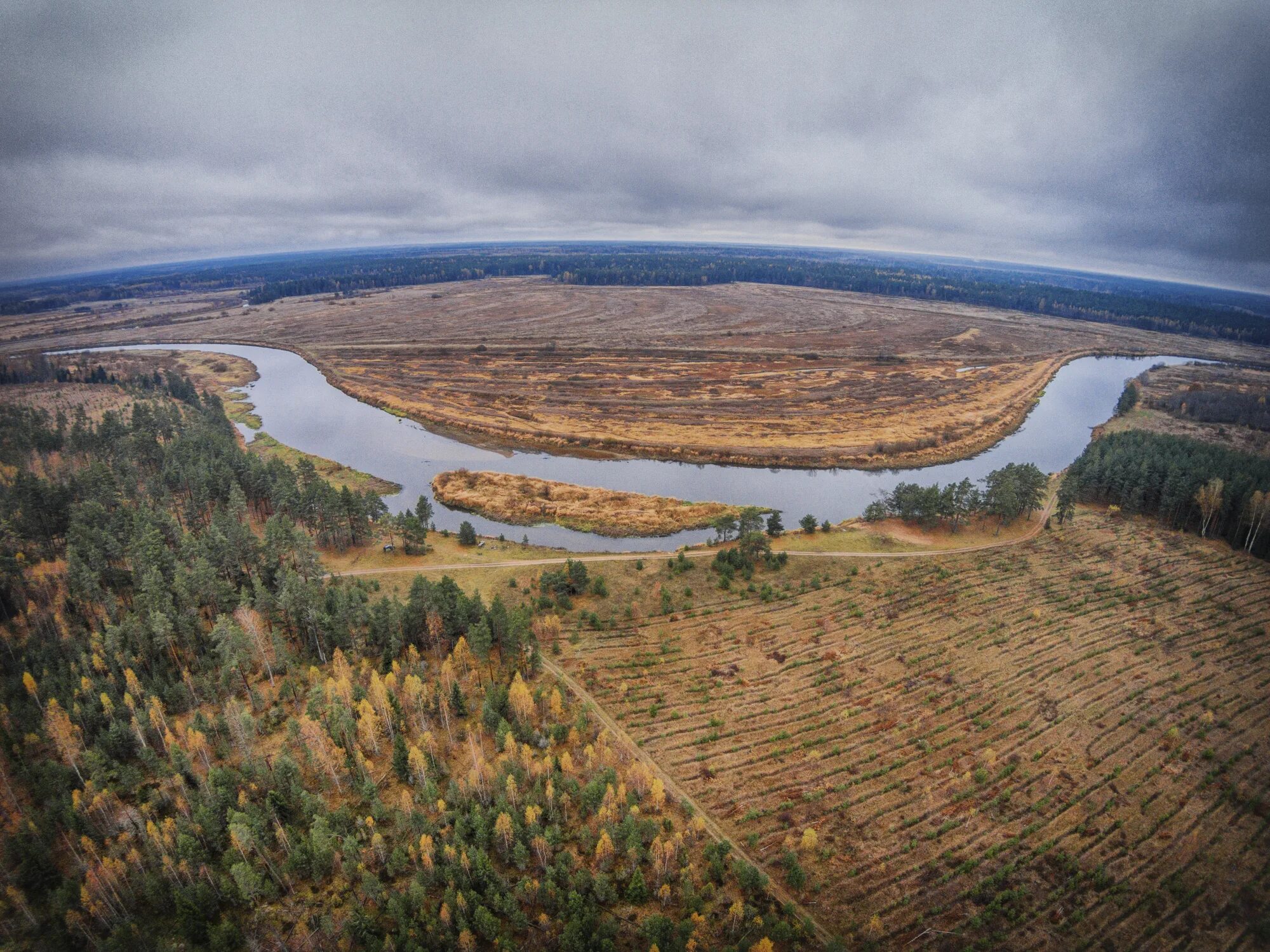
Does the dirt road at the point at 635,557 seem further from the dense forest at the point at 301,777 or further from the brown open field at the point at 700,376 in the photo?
the brown open field at the point at 700,376

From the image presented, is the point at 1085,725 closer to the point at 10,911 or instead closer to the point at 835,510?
the point at 835,510

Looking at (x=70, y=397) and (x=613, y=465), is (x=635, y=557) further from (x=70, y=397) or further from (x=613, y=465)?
(x=70, y=397)

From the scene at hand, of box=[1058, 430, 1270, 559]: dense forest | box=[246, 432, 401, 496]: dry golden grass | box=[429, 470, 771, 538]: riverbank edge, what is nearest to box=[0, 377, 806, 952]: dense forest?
box=[429, 470, 771, 538]: riverbank edge

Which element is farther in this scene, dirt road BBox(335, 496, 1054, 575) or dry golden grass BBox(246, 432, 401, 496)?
dry golden grass BBox(246, 432, 401, 496)

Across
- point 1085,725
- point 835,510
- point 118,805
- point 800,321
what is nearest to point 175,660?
point 118,805

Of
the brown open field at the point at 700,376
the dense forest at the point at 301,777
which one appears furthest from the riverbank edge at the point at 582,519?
the dense forest at the point at 301,777

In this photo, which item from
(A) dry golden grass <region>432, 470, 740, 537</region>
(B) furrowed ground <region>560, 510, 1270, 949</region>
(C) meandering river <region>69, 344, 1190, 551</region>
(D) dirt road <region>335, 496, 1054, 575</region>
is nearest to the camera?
(B) furrowed ground <region>560, 510, 1270, 949</region>

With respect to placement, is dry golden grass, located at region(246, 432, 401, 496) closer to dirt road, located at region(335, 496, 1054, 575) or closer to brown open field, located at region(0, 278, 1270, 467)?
dirt road, located at region(335, 496, 1054, 575)
